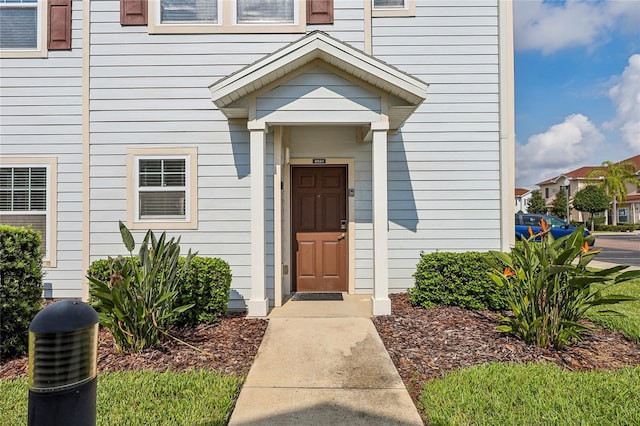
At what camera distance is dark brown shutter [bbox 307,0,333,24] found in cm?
587

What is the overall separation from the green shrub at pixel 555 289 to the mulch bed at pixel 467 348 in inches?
7.2

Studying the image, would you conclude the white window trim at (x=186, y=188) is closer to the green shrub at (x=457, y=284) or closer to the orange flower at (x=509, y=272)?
the green shrub at (x=457, y=284)

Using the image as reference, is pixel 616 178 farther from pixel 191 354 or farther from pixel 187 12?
pixel 191 354

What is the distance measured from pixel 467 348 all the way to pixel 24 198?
23.2 feet

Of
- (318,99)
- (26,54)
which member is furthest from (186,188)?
(26,54)

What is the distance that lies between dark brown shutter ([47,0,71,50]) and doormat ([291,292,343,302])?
18.6 feet

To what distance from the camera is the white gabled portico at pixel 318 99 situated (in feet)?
15.1

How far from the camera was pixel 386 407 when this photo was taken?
2824 mm

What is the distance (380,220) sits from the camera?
194 inches

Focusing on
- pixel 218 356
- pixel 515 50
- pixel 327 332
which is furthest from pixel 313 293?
pixel 515 50

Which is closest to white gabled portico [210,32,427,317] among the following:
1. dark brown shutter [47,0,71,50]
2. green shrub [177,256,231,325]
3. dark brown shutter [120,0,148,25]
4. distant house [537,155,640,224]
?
green shrub [177,256,231,325]

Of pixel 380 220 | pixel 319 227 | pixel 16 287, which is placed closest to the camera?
pixel 16 287

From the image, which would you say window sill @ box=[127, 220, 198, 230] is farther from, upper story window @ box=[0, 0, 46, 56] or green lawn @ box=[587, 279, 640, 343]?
green lawn @ box=[587, 279, 640, 343]

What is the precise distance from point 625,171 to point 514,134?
36.8 meters
